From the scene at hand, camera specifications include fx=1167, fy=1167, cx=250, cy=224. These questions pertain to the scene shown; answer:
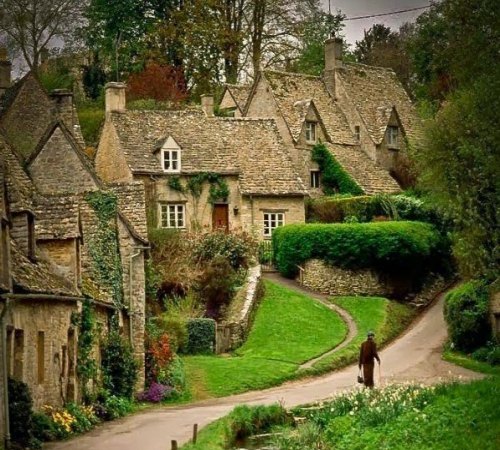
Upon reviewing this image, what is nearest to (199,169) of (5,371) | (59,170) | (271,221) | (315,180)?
(271,221)

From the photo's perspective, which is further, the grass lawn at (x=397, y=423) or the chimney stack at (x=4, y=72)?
the chimney stack at (x=4, y=72)

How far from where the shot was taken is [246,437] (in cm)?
3067

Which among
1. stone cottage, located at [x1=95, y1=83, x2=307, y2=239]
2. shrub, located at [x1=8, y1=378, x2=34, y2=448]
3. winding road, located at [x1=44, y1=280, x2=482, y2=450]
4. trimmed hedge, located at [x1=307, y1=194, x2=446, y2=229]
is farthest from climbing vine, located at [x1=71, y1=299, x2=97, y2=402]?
trimmed hedge, located at [x1=307, y1=194, x2=446, y2=229]

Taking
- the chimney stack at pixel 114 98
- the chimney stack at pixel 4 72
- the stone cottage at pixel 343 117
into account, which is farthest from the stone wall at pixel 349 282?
the chimney stack at pixel 4 72

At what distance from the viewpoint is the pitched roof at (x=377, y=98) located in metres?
74.5

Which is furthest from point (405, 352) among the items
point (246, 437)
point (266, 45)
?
point (266, 45)

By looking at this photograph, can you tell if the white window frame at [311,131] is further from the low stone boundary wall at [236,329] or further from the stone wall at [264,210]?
the low stone boundary wall at [236,329]

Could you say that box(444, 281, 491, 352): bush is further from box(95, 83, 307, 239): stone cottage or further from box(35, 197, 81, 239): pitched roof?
box(35, 197, 81, 239): pitched roof

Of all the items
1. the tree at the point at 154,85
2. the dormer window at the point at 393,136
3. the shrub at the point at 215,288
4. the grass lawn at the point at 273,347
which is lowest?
the grass lawn at the point at 273,347

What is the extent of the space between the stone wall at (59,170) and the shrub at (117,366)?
6812 mm

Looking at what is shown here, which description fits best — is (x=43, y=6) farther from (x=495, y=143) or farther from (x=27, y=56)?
(x=495, y=143)

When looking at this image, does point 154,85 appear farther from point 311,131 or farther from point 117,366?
point 117,366

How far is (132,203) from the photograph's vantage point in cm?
4241

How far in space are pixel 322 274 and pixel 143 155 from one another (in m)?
11.8
